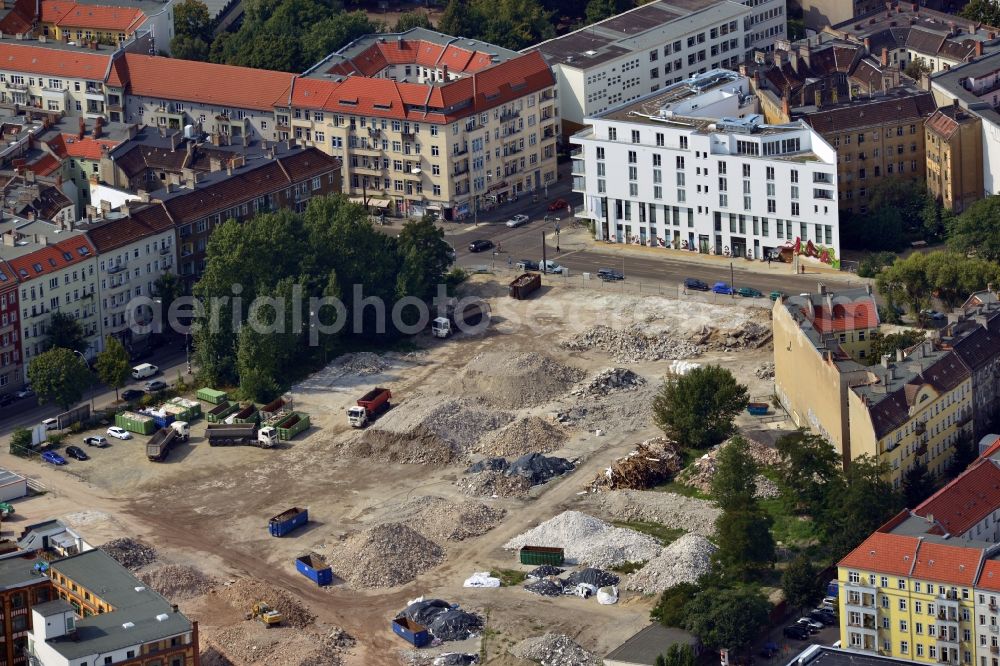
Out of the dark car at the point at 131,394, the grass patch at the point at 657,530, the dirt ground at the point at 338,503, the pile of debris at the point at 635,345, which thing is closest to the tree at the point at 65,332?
the dark car at the point at 131,394

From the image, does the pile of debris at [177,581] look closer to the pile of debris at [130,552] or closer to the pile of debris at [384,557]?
the pile of debris at [130,552]

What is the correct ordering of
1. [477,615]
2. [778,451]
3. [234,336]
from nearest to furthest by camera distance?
[477,615] → [778,451] → [234,336]

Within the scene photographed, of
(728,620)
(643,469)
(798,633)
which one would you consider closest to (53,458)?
(643,469)

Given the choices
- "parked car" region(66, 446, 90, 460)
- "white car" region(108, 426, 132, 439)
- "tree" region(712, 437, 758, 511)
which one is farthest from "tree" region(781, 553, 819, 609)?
"parked car" region(66, 446, 90, 460)

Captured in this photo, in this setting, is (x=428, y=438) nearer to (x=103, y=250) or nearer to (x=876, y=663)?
(x=103, y=250)

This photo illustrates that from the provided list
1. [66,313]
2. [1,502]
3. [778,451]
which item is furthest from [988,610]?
[66,313]
